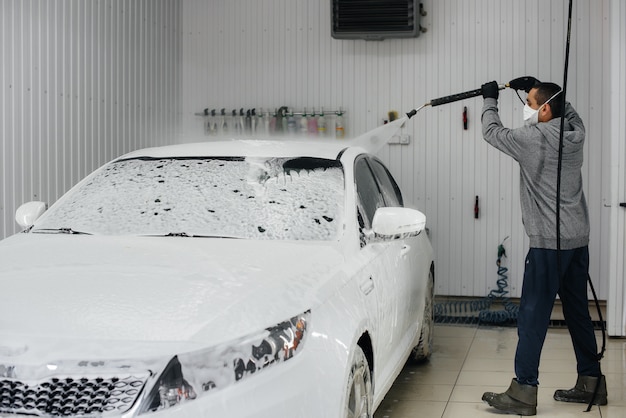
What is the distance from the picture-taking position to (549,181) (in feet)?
14.9

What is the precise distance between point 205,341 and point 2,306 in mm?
650

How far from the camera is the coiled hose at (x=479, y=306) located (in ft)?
25.2

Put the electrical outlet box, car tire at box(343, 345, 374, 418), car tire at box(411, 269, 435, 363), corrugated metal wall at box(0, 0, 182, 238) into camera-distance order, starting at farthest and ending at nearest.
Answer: the electrical outlet box → corrugated metal wall at box(0, 0, 182, 238) → car tire at box(411, 269, 435, 363) → car tire at box(343, 345, 374, 418)

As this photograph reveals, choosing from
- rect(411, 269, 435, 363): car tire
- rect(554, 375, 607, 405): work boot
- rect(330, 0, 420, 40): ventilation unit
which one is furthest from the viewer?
rect(330, 0, 420, 40): ventilation unit

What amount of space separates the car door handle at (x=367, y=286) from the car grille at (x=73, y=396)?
50.3 inches

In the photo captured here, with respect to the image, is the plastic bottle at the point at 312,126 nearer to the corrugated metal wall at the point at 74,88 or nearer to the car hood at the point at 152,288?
the corrugated metal wall at the point at 74,88

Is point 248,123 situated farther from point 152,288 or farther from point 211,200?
point 152,288

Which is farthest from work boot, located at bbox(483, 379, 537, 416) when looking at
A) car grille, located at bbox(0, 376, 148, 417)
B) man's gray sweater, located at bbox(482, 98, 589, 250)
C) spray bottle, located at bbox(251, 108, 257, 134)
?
spray bottle, located at bbox(251, 108, 257, 134)

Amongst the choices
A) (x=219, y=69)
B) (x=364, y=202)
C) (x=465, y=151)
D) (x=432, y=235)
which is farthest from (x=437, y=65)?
(x=364, y=202)

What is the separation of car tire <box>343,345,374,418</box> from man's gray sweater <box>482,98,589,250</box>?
160 cm

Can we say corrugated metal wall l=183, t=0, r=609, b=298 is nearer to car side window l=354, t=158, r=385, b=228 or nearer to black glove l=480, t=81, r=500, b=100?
black glove l=480, t=81, r=500, b=100

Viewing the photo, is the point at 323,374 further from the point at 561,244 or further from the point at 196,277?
the point at 561,244

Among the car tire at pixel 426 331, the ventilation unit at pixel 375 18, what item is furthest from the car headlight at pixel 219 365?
the ventilation unit at pixel 375 18

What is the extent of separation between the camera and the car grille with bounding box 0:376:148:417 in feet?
7.51
